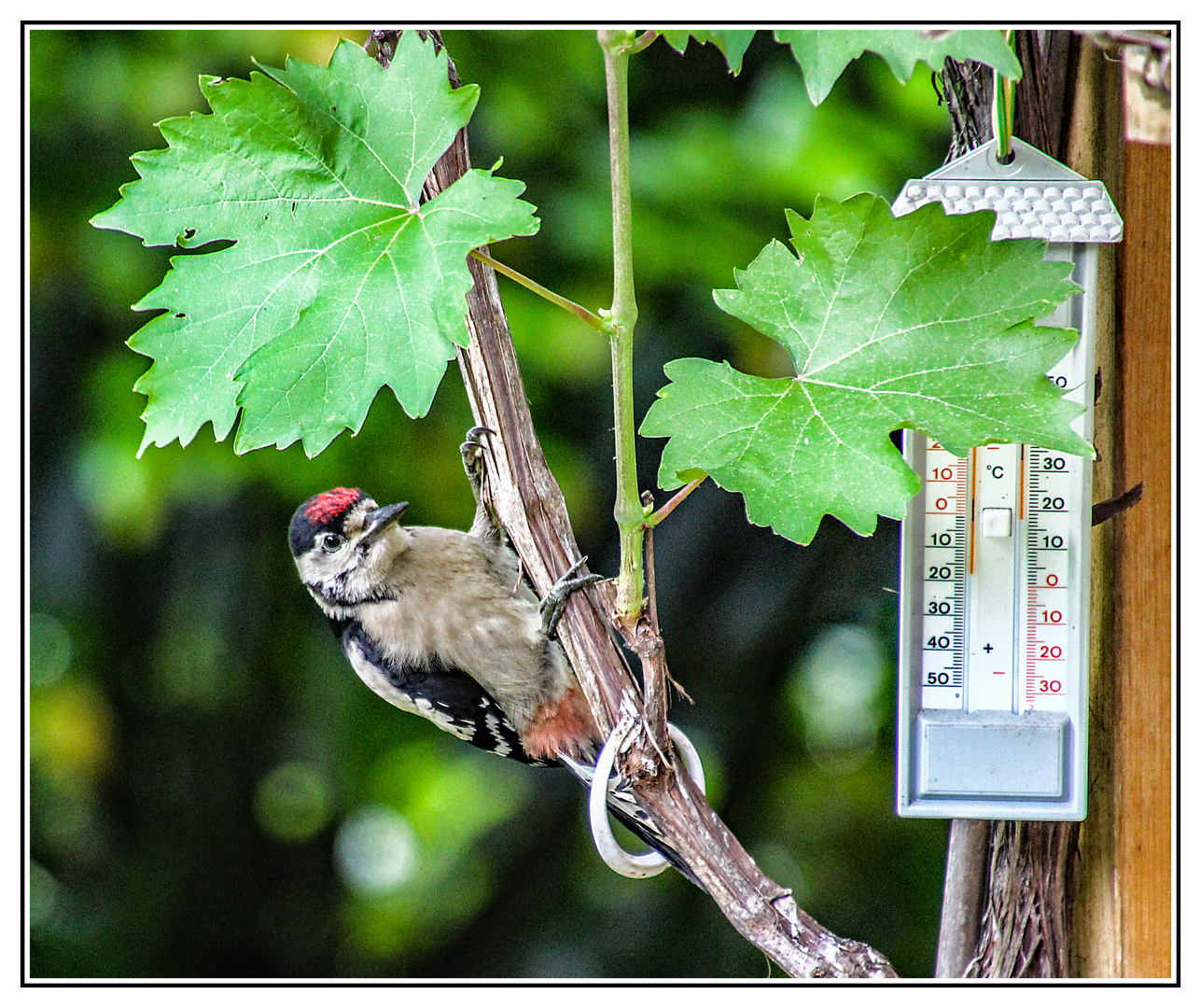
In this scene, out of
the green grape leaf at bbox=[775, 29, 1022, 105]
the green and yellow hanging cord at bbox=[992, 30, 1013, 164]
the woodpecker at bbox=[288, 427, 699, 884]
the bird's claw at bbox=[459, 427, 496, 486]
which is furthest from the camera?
the woodpecker at bbox=[288, 427, 699, 884]

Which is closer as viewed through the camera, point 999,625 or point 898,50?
point 898,50

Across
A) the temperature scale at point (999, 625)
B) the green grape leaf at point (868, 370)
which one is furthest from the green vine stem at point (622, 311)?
the temperature scale at point (999, 625)

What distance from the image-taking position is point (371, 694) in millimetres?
1366

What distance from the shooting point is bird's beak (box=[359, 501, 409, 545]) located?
3.50ft

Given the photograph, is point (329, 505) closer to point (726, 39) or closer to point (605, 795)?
point (605, 795)

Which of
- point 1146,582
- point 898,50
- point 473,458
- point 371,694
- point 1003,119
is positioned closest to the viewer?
point 898,50

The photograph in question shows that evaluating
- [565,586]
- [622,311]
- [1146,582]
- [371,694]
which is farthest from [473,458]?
[1146,582]

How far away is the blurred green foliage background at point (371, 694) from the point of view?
1.09 metres

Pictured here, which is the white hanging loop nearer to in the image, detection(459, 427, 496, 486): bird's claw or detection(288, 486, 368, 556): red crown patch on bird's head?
detection(459, 427, 496, 486): bird's claw

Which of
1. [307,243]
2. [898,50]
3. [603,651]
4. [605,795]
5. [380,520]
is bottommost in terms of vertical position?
[605,795]

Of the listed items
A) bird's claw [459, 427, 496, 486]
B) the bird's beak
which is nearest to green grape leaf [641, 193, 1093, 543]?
bird's claw [459, 427, 496, 486]

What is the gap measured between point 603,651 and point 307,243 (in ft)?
1.25

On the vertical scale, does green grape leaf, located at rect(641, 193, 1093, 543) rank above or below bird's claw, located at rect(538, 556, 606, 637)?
above

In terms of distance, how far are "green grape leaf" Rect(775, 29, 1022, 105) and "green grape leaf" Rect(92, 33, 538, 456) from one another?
223mm
